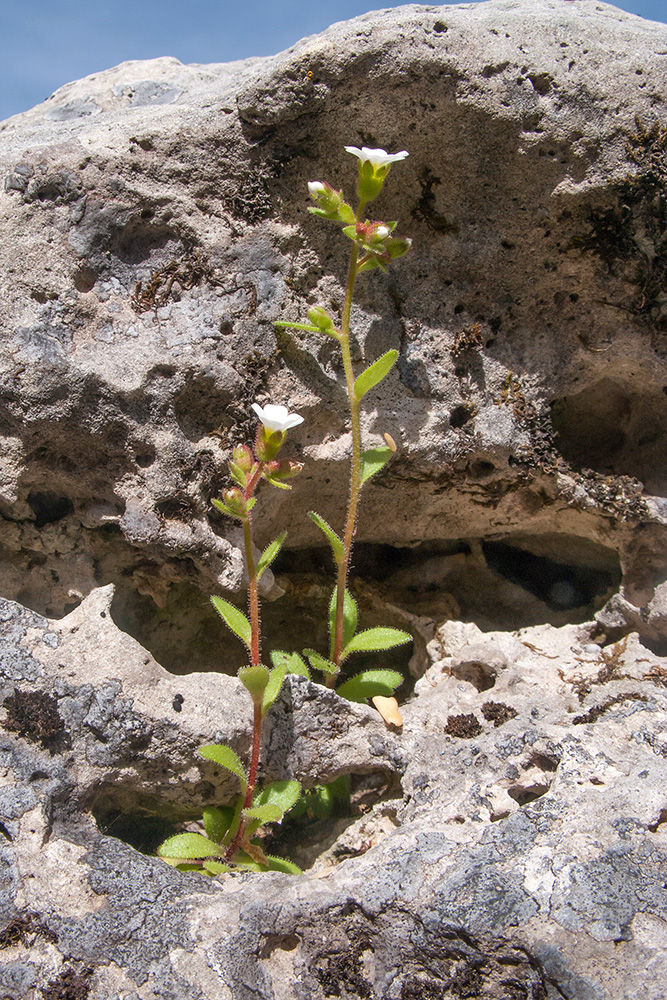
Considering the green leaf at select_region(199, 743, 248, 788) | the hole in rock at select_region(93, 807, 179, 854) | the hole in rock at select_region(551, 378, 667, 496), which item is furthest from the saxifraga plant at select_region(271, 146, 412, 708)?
the hole in rock at select_region(551, 378, 667, 496)

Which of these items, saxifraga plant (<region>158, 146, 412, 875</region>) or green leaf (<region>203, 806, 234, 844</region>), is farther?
green leaf (<region>203, 806, 234, 844</region>)

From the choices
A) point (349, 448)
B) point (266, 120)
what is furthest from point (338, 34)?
point (349, 448)

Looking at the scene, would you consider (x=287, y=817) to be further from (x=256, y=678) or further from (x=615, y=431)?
(x=615, y=431)

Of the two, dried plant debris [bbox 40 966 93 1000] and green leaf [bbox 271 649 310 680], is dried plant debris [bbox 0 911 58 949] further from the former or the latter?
green leaf [bbox 271 649 310 680]

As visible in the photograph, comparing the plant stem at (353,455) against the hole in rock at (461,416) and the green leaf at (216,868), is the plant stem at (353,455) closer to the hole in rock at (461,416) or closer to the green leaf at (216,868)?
the hole in rock at (461,416)

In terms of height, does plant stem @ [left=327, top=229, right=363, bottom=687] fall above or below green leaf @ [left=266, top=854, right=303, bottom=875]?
above

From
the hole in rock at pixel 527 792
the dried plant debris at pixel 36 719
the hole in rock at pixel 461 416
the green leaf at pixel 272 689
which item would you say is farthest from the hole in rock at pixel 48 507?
the hole in rock at pixel 527 792

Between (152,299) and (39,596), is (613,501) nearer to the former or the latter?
(152,299)
